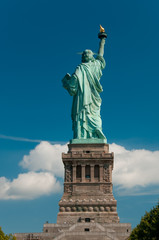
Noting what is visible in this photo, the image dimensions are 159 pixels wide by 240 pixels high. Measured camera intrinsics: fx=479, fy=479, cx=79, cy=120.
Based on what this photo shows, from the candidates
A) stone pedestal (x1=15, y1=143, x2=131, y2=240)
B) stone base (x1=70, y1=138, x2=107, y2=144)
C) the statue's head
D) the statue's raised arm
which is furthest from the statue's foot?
the statue's raised arm

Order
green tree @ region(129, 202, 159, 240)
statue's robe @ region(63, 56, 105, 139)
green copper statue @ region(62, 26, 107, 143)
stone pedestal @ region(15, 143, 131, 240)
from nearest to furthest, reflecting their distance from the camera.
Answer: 1. green tree @ region(129, 202, 159, 240)
2. stone pedestal @ region(15, 143, 131, 240)
3. green copper statue @ region(62, 26, 107, 143)
4. statue's robe @ region(63, 56, 105, 139)

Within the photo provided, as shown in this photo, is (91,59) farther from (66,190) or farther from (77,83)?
(66,190)

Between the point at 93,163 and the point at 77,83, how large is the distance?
11356mm

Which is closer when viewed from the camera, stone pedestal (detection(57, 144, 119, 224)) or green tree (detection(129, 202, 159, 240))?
green tree (detection(129, 202, 159, 240))

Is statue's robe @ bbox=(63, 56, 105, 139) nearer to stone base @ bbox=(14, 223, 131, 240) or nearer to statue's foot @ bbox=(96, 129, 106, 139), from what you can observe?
statue's foot @ bbox=(96, 129, 106, 139)

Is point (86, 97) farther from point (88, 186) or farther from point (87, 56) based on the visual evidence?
point (88, 186)

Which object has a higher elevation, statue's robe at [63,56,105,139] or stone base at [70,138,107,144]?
statue's robe at [63,56,105,139]

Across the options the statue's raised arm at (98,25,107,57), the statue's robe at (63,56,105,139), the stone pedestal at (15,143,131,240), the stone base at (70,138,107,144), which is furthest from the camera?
the statue's raised arm at (98,25,107,57)

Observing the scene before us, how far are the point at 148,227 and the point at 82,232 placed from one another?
8.47 m

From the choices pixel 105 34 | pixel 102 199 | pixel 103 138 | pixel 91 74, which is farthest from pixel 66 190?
A: pixel 105 34

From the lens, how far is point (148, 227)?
40000 mm

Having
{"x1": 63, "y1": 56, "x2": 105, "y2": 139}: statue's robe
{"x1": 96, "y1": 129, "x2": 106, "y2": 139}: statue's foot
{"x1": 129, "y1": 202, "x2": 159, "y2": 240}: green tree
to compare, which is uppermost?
{"x1": 63, "y1": 56, "x2": 105, "y2": 139}: statue's robe

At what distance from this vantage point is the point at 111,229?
50.6m

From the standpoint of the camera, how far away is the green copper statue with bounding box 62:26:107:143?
Result: 61125 mm
